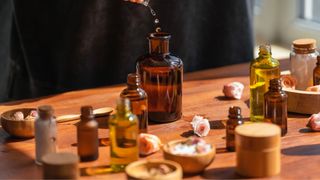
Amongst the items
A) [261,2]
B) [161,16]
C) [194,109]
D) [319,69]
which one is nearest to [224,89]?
[194,109]

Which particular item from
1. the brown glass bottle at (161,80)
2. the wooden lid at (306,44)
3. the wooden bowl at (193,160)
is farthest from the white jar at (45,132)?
the wooden lid at (306,44)

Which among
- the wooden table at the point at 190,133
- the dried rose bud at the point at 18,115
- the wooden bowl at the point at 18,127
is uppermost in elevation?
the dried rose bud at the point at 18,115

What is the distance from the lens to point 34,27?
7.60 feet

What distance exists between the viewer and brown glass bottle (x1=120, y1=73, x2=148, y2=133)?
5.26 ft

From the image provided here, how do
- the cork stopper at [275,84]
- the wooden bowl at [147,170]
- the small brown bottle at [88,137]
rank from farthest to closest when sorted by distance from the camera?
1. the cork stopper at [275,84]
2. the small brown bottle at [88,137]
3. the wooden bowl at [147,170]

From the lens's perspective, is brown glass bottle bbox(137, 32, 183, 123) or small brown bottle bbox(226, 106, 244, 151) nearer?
small brown bottle bbox(226, 106, 244, 151)

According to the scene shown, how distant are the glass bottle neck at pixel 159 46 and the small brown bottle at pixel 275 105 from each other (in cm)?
27

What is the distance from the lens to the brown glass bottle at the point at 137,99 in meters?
1.60

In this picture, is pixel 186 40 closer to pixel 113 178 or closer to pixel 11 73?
pixel 11 73

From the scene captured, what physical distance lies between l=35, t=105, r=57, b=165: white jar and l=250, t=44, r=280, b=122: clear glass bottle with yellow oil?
1.69ft

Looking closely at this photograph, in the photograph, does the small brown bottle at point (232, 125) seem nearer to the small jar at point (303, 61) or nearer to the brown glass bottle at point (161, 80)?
the brown glass bottle at point (161, 80)

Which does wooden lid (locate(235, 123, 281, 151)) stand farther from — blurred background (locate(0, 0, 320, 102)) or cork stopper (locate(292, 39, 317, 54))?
blurred background (locate(0, 0, 320, 102))

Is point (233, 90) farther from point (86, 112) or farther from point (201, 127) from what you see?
point (86, 112)

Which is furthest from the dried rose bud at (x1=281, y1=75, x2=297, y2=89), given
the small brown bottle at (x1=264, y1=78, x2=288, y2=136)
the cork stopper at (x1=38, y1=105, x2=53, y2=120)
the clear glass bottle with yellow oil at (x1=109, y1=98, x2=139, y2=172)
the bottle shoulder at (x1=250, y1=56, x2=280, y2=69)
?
the cork stopper at (x1=38, y1=105, x2=53, y2=120)
